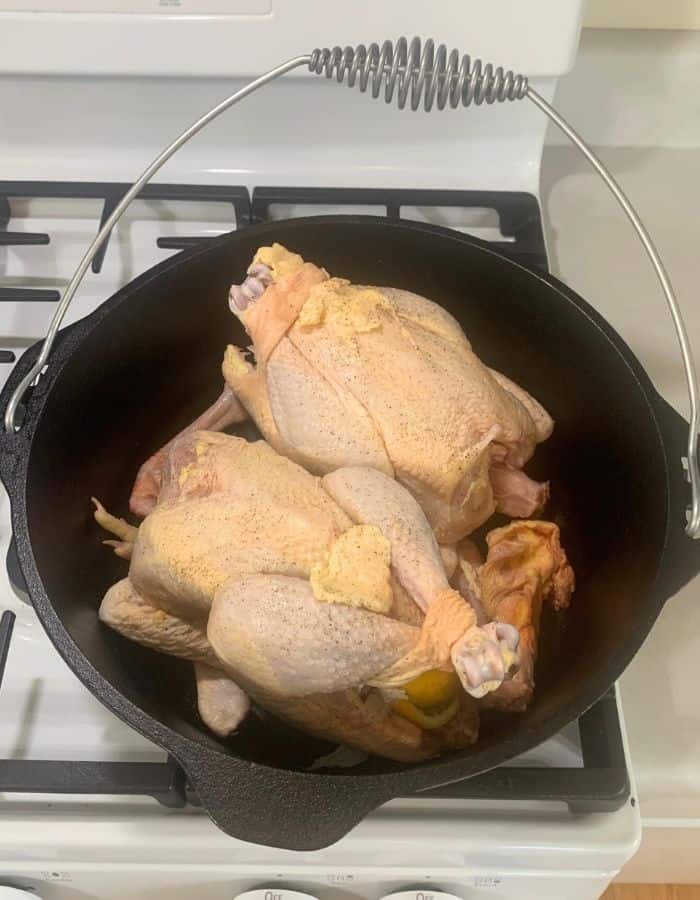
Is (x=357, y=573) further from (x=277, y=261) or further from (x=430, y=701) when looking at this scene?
(x=277, y=261)

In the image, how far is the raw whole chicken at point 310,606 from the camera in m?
0.60

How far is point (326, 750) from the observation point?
2.34 feet

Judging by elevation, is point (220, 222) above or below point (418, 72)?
below

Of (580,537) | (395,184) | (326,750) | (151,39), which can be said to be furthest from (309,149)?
(326,750)

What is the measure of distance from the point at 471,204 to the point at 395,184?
0.29 ft

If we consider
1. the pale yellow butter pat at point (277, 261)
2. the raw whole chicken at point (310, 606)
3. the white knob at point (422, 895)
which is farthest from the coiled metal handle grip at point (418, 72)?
the white knob at point (422, 895)

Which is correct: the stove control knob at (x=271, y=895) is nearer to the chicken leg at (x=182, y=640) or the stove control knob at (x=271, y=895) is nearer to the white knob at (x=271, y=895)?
the white knob at (x=271, y=895)

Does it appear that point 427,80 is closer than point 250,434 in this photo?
Yes

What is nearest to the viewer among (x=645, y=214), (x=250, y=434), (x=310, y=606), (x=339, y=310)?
(x=310, y=606)

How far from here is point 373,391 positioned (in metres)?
0.69

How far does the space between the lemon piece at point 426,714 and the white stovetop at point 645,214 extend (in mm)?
197

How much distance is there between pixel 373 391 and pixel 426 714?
25 centimetres

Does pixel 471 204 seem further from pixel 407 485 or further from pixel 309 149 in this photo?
pixel 407 485

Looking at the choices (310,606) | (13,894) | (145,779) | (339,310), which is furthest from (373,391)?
(13,894)
